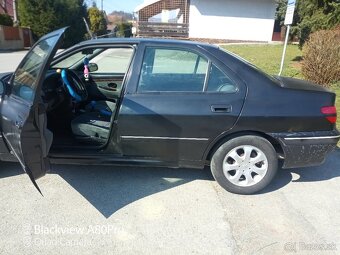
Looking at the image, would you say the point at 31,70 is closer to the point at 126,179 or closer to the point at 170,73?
the point at 170,73

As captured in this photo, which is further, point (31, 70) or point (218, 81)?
point (218, 81)

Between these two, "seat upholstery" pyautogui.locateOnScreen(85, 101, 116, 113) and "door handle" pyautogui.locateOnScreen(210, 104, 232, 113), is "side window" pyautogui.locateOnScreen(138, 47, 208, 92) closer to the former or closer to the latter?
"door handle" pyautogui.locateOnScreen(210, 104, 232, 113)

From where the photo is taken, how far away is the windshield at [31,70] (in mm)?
2786

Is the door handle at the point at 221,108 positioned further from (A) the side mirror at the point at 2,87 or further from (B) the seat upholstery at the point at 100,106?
(A) the side mirror at the point at 2,87

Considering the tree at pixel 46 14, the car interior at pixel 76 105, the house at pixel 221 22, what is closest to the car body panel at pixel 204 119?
the car interior at pixel 76 105

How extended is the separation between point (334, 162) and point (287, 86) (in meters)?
1.60

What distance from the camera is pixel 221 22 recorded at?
25969 millimetres

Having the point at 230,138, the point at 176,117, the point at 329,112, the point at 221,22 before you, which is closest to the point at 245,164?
the point at 230,138

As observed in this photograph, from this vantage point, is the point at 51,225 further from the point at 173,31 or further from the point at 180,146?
the point at 173,31

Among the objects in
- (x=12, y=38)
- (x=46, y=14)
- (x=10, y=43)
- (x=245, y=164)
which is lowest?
(x=10, y=43)

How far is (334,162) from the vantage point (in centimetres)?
423

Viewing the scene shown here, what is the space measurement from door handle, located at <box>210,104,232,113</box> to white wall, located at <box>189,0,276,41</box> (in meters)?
24.2

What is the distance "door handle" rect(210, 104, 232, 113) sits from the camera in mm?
3141

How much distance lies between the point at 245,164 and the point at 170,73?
125 centimetres
